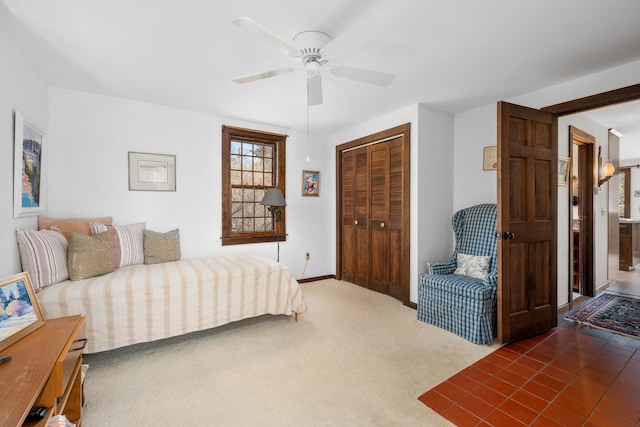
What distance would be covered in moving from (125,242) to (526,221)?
3968 millimetres

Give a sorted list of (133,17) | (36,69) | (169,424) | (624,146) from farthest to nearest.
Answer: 1. (624,146)
2. (36,69)
3. (133,17)
4. (169,424)

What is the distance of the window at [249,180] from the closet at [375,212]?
103cm

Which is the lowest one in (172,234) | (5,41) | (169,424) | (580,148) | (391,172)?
(169,424)

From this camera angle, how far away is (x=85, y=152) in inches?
122

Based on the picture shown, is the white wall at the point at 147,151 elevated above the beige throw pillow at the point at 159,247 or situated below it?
above

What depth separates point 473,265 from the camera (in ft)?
10.1

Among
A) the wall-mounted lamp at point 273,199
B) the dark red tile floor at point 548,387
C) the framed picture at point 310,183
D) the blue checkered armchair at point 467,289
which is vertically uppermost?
the framed picture at point 310,183

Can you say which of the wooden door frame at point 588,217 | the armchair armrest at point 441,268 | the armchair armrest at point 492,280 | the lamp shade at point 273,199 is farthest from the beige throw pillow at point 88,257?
the wooden door frame at point 588,217

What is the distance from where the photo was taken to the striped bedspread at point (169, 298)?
7.16 feet

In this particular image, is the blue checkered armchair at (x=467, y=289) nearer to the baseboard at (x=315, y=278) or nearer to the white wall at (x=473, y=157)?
the white wall at (x=473, y=157)

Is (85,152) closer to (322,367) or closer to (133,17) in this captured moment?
(133,17)

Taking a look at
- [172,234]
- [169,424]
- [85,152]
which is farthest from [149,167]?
[169,424]

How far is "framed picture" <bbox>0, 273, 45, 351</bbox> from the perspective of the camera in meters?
1.40

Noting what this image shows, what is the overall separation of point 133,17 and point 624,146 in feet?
25.0
